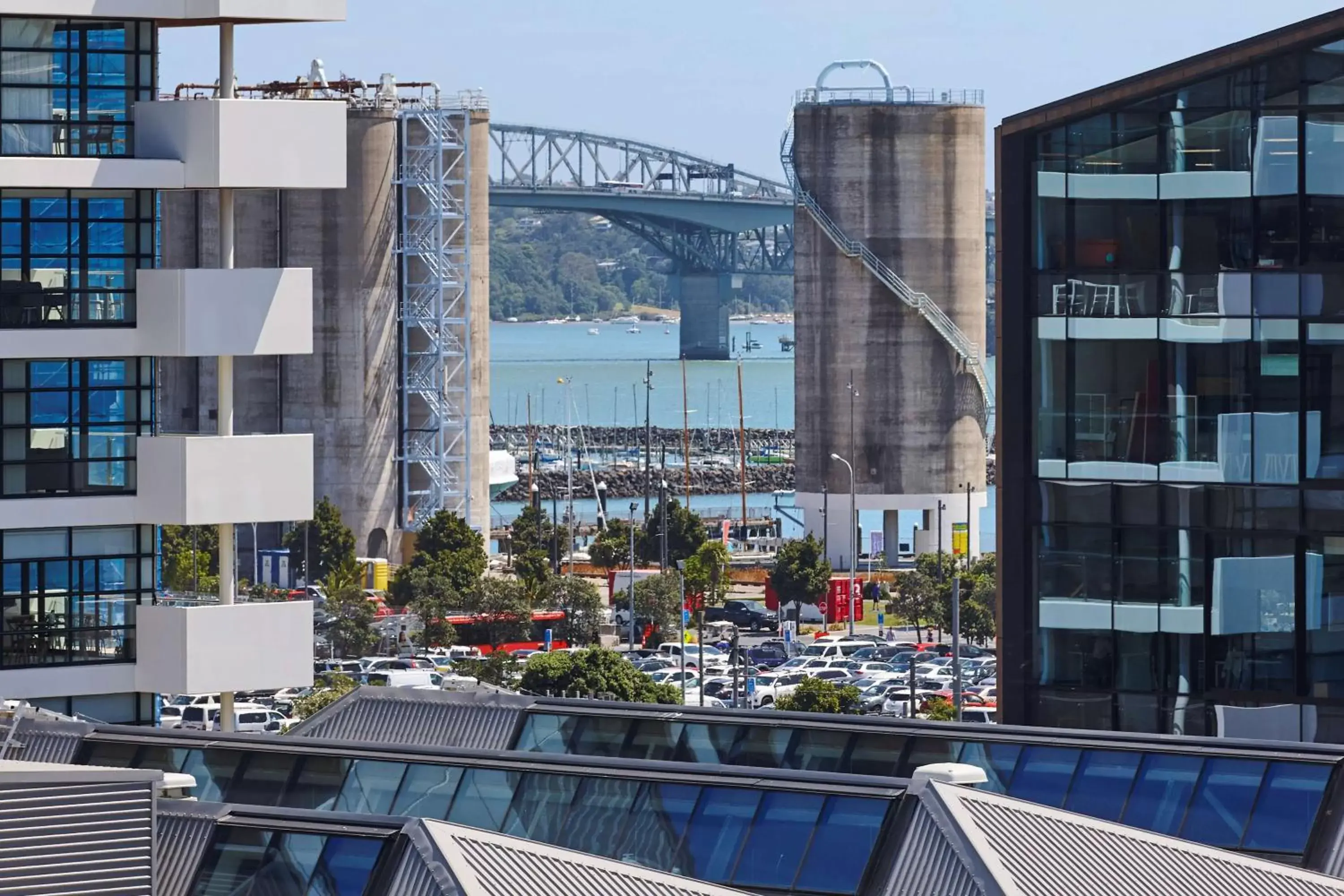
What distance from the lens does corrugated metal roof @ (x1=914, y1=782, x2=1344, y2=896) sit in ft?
42.9

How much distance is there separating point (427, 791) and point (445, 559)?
59569mm

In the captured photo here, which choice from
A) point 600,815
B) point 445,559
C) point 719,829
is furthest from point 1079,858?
point 445,559

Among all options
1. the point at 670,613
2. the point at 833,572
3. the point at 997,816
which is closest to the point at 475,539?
the point at 670,613

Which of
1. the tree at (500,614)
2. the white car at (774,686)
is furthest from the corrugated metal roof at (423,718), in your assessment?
the tree at (500,614)

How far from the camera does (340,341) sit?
8619cm

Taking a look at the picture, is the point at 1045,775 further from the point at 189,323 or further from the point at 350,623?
the point at 350,623

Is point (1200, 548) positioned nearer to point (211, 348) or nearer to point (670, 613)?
point (211, 348)

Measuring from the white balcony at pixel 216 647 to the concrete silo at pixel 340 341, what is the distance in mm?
61183

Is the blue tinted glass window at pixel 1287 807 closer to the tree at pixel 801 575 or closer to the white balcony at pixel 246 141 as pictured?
the white balcony at pixel 246 141

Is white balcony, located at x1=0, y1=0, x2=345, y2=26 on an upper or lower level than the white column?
upper

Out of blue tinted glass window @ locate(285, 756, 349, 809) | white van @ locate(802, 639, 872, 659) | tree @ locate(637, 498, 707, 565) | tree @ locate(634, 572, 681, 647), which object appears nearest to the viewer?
blue tinted glass window @ locate(285, 756, 349, 809)

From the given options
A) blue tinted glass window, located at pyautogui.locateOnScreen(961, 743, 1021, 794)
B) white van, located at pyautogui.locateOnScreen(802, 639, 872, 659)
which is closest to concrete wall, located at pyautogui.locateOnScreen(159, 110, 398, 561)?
white van, located at pyautogui.locateOnScreen(802, 639, 872, 659)

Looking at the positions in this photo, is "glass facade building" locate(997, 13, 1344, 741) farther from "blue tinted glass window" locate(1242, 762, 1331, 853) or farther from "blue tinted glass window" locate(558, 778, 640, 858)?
"blue tinted glass window" locate(558, 778, 640, 858)

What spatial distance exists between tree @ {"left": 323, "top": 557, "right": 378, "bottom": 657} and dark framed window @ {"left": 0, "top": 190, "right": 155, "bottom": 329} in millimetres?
42757
